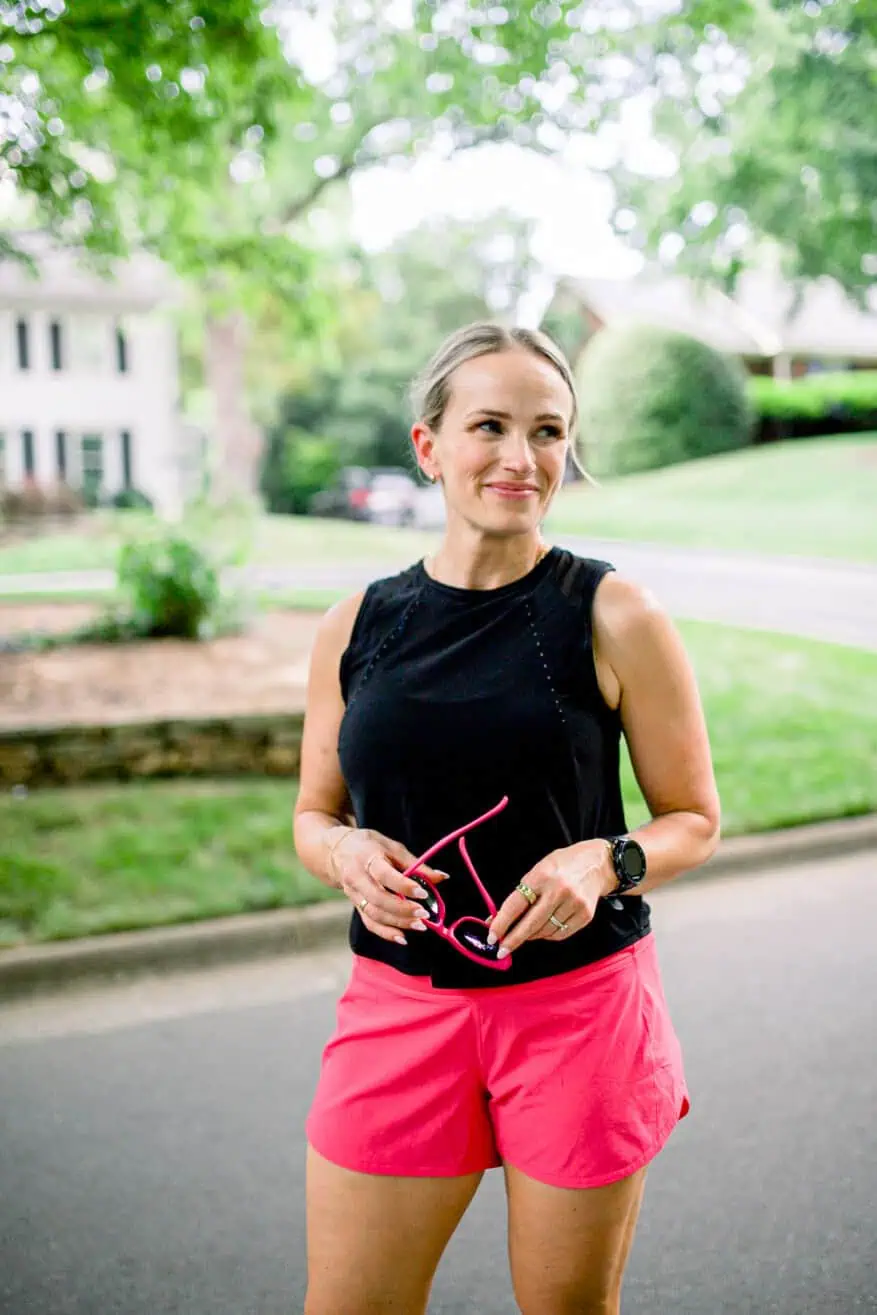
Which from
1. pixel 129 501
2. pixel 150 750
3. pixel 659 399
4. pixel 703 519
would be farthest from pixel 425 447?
pixel 129 501

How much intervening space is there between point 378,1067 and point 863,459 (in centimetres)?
3063

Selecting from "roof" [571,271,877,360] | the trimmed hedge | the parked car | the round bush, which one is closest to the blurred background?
the parked car

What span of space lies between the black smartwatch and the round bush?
1239 inches

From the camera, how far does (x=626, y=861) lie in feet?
6.18

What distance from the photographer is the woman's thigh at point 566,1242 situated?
184cm

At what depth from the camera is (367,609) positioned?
213cm

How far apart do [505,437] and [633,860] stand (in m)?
0.69

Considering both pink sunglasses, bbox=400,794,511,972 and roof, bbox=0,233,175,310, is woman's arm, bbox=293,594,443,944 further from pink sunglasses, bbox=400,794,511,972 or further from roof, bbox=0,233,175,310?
roof, bbox=0,233,175,310

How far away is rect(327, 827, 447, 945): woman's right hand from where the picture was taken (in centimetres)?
180

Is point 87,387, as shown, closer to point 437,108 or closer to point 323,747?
point 437,108

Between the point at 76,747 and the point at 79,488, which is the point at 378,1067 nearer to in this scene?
the point at 76,747

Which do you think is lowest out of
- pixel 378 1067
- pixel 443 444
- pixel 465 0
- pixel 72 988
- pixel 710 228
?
pixel 72 988

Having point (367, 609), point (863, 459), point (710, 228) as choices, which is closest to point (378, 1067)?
point (367, 609)

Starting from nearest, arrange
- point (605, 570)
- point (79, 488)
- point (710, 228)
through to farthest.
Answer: point (605, 570)
point (710, 228)
point (79, 488)
